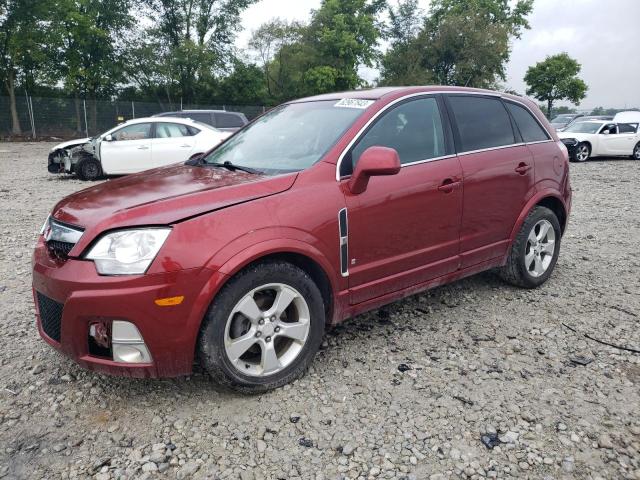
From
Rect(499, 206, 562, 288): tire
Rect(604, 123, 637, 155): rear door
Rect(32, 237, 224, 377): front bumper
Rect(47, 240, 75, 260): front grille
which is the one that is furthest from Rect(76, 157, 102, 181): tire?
Rect(604, 123, 637, 155): rear door

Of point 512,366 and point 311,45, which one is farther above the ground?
point 311,45

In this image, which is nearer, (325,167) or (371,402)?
(371,402)

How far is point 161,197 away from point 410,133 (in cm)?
174

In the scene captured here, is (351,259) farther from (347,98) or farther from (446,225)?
(347,98)

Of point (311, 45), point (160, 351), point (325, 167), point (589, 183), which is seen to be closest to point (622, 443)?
point (325, 167)

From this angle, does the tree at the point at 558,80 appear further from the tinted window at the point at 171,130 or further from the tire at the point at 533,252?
the tire at the point at 533,252

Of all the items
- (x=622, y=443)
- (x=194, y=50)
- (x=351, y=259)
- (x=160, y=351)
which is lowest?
(x=622, y=443)

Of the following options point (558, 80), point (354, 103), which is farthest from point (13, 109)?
point (558, 80)

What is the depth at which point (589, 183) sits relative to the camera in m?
11.4

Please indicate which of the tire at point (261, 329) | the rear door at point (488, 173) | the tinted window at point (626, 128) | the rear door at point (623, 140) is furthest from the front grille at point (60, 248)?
the tinted window at point (626, 128)

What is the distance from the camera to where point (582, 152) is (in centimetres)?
1683

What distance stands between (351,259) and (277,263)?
516 millimetres

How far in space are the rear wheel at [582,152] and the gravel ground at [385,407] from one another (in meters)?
14.5

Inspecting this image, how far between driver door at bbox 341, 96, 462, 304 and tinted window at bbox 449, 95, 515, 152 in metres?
0.21
